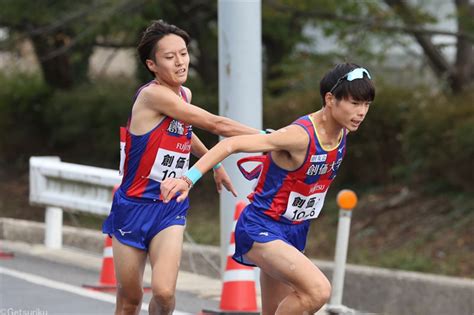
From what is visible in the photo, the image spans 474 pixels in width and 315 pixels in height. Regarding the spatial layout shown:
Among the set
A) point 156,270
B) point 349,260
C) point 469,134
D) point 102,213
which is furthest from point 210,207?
point 156,270

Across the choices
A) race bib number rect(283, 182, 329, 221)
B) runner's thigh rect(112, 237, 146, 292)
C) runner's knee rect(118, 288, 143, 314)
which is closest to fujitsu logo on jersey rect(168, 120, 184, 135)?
runner's thigh rect(112, 237, 146, 292)

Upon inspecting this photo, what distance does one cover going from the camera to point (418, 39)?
14922 millimetres

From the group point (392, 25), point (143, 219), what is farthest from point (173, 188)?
point (392, 25)

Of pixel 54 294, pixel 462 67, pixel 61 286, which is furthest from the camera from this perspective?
pixel 462 67

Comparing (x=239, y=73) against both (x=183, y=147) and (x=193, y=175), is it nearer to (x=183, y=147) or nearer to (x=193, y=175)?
(x=183, y=147)

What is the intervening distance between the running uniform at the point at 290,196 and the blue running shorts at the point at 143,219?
444 mm

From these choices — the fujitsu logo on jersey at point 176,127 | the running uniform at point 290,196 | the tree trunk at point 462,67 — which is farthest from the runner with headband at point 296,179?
the tree trunk at point 462,67

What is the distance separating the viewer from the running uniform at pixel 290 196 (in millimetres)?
5676

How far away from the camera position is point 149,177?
607cm

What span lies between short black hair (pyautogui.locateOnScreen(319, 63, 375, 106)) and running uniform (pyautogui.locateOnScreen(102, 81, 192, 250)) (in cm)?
92

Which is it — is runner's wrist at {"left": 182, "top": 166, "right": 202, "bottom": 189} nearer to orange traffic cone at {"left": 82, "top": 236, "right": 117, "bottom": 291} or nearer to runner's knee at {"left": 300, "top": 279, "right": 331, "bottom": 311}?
runner's knee at {"left": 300, "top": 279, "right": 331, "bottom": 311}

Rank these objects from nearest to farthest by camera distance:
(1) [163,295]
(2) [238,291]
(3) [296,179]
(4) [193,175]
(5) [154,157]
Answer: (4) [193,175] < (3) [296,179] < (1) [163,295] < (5) [154,157] < (2) [238,291]

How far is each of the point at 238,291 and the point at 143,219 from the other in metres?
2.08

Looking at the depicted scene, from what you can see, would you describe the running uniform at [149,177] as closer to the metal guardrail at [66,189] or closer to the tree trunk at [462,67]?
the metal guardrail at [66,189]
